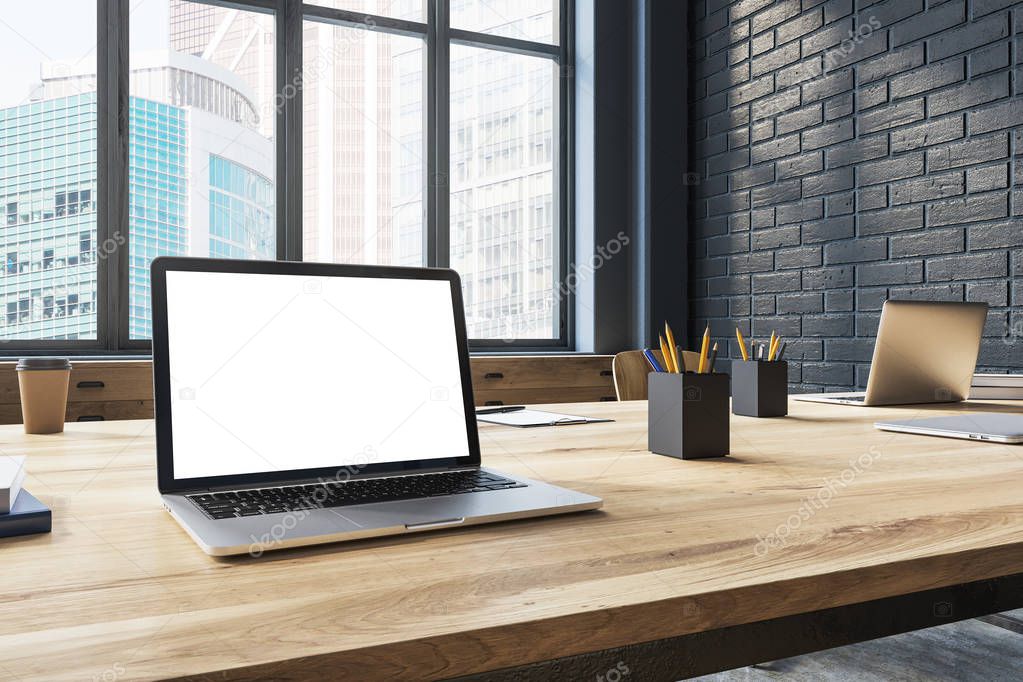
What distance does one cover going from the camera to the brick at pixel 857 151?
282cm

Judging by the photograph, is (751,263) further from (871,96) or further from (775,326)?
(871,96)

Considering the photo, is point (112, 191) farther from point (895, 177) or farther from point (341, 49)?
point (895, 177)

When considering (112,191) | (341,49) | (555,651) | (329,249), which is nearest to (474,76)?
(341,49)

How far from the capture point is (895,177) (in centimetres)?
276

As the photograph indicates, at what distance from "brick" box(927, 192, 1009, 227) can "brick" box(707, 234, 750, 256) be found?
3.00ft

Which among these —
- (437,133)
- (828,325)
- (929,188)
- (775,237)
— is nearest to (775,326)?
(828,325)

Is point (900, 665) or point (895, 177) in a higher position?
point (895, 177)

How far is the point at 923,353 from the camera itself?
168 centimetres

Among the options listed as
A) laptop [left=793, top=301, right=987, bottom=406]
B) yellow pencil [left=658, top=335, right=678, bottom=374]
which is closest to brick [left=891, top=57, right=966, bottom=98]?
laptop [left=793, top=301, right=987, bottom=406]

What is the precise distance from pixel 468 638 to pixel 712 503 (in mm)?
368

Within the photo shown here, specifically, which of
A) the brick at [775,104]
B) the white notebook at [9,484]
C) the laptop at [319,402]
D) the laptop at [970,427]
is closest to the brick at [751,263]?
the brick at [775,104]

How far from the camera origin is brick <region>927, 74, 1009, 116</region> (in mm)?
2423

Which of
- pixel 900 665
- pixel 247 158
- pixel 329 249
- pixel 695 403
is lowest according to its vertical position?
pixel 900 665

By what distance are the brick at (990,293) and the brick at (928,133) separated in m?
0.49
